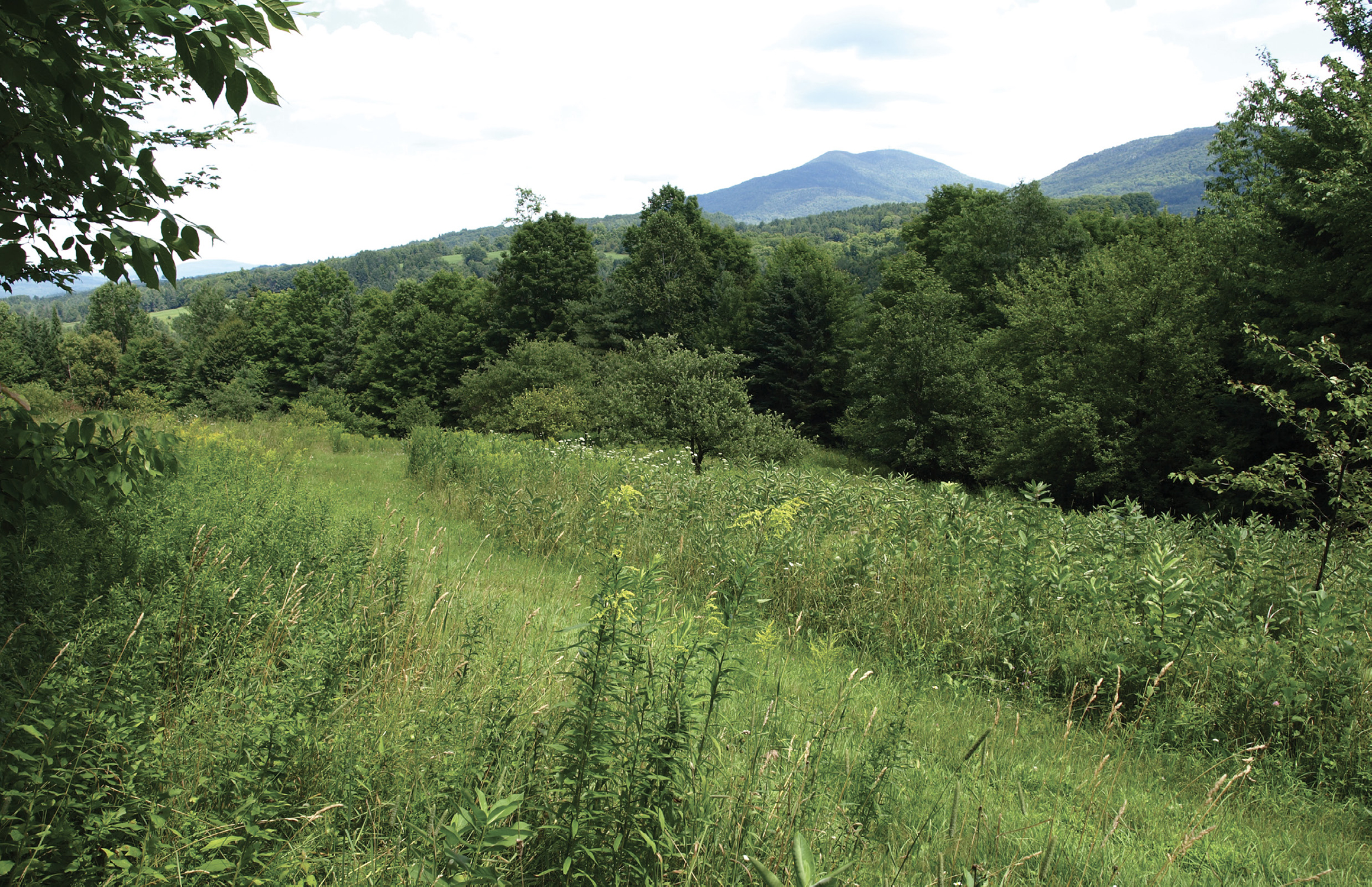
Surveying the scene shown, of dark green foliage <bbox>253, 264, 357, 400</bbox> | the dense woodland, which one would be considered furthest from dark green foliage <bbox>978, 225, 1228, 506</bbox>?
dark green foliage <bbox>253, 264, 357, 400</bbox>

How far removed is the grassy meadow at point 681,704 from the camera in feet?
7.09

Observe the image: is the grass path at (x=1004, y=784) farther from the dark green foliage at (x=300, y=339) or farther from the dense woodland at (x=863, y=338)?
the dark green foliage at (x=300, y=339)

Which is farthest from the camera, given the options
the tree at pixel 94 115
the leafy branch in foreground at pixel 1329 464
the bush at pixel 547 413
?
the bush at pixel 547 413

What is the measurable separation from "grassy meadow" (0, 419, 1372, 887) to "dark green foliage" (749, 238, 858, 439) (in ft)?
114

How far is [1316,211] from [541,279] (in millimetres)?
42289

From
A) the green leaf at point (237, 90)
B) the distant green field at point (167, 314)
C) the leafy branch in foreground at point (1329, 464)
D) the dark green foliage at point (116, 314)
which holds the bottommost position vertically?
the leafy branch in foreground at point (1329, 464)

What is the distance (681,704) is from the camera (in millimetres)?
2338

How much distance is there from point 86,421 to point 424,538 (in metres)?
4.65

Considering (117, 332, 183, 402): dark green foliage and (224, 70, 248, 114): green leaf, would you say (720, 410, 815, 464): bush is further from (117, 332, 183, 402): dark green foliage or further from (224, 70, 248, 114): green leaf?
(117, 332, 183, 402): dark green foliage

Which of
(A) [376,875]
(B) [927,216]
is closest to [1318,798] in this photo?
(A) [376,875]

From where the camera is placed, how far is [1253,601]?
16.5ft

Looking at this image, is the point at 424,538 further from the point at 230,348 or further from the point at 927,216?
the point at 230,348

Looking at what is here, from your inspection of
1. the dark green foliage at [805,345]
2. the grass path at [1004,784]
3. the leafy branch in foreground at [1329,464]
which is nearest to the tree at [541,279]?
the dark green foliage at [805,345]

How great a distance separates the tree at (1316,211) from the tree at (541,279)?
122 ft
